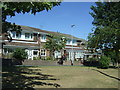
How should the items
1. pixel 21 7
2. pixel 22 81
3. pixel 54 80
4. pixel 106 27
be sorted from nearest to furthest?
pixel 21 7 < pixel 22 81 < pixel 54 80 < pixel 106 27

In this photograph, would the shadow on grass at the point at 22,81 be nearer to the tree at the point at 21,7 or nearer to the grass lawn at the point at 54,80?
the grass lawn at the point at 54,80

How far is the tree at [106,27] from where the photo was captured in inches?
1160

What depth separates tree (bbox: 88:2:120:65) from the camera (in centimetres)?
2945

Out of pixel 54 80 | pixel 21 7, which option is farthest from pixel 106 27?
pixel 21 7

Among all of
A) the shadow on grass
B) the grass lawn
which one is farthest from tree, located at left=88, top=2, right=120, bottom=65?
the shadow on grass

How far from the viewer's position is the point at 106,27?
31.0 metres

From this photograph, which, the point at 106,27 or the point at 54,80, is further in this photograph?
the point at 106,27

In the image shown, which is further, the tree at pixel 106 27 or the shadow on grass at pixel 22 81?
the tree at pixel 106 27

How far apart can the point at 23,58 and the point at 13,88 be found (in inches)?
861

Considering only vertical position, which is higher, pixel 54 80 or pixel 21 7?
pixel 21 7

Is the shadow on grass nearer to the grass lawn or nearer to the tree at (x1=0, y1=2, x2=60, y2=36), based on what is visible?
the grass lawn

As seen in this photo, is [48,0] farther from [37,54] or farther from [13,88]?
[37,54]

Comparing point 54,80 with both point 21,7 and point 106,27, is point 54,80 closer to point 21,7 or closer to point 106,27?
point 21,7

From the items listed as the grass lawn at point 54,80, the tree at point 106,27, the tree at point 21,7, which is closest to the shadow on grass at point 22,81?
the grass lawn at point 54,80
